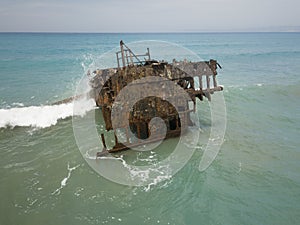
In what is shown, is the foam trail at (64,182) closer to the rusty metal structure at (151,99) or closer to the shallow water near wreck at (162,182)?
the shallow water near wreck at (162,182)

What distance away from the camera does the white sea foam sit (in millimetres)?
14516

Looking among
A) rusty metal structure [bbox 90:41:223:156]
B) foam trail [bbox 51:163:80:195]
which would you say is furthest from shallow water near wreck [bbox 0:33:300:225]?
rusty metal structure [bbox 90:41:223:156]

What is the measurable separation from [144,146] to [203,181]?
330 cm

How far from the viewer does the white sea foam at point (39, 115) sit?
14.5 m

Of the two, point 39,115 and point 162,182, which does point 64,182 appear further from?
point 39,115

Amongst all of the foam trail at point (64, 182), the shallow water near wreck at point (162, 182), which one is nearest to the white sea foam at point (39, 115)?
the shallow water near wreck at point (162, 182)

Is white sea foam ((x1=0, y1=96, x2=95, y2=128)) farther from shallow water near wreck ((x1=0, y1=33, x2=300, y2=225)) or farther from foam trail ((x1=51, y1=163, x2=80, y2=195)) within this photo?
foam trail ((x1=51, y1=163, x2=80, y2=195))

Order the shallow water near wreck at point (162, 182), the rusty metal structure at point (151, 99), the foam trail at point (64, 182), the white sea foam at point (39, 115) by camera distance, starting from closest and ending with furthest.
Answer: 1. the shallow water near wreck at point (162, 182)
2. the foam trail at point (64, 182)
3. the rusty metal structure at point (151, 99)
4. the white sea foam at point (39, 115)

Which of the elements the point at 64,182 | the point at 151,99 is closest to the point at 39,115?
the point at 64,182

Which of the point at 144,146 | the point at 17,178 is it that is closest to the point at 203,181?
the point at 144,146

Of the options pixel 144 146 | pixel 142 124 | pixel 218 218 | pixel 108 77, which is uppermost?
pixel 108 77

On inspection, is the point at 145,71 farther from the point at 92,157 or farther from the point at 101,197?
the point at 101,197

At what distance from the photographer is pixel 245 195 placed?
8.30 metres

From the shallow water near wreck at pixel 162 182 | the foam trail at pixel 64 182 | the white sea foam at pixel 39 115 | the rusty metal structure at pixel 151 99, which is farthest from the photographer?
the white sea foam at pixel 39 115
